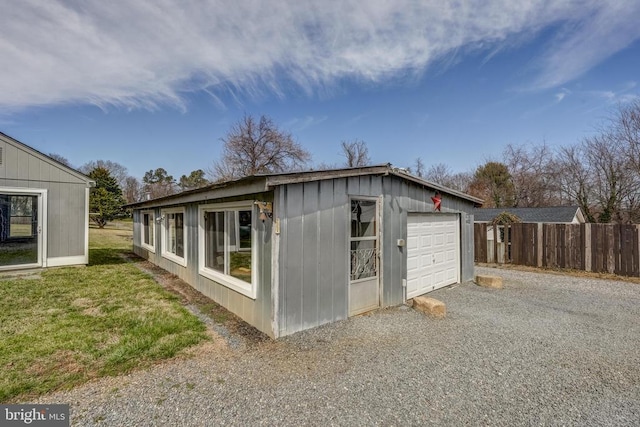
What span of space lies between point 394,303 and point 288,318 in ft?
8.01

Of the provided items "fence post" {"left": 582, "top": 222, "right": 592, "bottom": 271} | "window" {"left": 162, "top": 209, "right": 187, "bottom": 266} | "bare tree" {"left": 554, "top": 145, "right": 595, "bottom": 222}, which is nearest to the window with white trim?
"window" {"left": 162, "top": 209, "right": 187, "bottom": 266}

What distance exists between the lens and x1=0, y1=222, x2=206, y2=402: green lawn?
10.4ft

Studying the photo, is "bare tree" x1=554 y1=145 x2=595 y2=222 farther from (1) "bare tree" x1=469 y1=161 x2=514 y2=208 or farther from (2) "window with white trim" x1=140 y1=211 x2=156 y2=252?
(2) "window with white trim" x1=140 y1=211 x2=156 y2=252

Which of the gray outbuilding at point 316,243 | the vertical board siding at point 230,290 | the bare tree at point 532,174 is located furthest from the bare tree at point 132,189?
the bare tree at point 532,174

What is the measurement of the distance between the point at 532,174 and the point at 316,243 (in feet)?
79.1

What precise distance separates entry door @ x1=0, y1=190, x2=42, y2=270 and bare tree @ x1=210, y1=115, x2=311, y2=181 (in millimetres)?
14928

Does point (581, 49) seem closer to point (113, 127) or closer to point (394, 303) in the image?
point (394, 303)

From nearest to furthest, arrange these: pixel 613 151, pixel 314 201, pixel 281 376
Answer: pixel 281 376
pixel 314 201
pixel 613 151

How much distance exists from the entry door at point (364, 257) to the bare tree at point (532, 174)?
2118 centimetres

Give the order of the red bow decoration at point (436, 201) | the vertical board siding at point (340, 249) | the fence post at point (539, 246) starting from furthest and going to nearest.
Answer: the fence post at point (539, 246)
the red bow decoration at point (436, 201)
the vertical board siding at point (340, 249)

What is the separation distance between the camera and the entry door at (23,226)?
27.7 feet

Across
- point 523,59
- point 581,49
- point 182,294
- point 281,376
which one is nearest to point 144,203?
point 182,294

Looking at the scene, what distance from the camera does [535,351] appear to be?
151 inches

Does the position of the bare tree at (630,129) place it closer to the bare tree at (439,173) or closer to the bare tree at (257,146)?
the bare tree at (439,173)
